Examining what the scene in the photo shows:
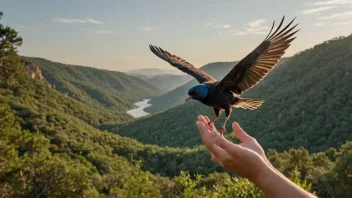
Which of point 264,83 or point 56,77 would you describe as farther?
point 56,77

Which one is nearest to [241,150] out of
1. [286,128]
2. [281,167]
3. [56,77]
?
[281,167]

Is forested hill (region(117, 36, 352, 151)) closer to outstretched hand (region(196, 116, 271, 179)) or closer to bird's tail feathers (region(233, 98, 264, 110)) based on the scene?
bird's tail feathers (region(233, 98, 264, 110))

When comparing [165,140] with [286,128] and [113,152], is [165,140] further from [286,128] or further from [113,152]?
[286,128]

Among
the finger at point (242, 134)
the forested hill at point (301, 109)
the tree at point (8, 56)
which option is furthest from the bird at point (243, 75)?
the forested hill at point (301, 109)

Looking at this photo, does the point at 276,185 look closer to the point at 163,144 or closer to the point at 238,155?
the point at 238,155

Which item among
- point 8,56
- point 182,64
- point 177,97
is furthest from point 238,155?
point 177,97

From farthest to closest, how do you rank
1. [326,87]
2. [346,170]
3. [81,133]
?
[81,133]
[326,87]
[346,170]

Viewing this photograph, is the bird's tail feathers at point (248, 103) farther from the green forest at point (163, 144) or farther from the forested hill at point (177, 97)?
the forested hill at point (177, 97)
